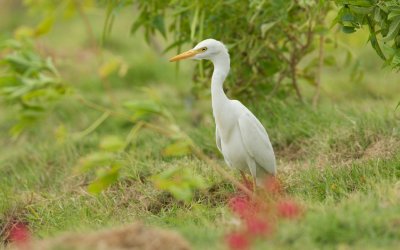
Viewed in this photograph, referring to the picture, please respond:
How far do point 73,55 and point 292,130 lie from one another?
535 cm

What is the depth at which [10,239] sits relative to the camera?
484 centimetres

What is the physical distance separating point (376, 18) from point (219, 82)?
0.99 meters

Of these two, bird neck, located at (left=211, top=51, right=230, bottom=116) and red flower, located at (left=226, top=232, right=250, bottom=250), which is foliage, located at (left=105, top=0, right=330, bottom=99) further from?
red flower, located at (left=226, top=232, right=250, bottom=250)

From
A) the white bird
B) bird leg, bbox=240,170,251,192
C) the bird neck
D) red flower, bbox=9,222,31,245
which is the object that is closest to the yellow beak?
the white bird

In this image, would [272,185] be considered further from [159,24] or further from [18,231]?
[159,24]

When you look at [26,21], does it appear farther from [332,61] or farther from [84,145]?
[332,61]

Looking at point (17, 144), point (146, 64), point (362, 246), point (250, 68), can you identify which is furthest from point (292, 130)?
point (146, 64)

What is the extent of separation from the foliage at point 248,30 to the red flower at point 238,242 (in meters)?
2.43

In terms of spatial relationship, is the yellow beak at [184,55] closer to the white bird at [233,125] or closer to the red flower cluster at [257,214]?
the white bird at [233,125]

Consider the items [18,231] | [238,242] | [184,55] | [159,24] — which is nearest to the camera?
[238,242]

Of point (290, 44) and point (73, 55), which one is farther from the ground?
point (290, 44)

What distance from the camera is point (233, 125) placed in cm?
471

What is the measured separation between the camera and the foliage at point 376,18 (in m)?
4.36

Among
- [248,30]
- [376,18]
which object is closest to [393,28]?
[376,18]
